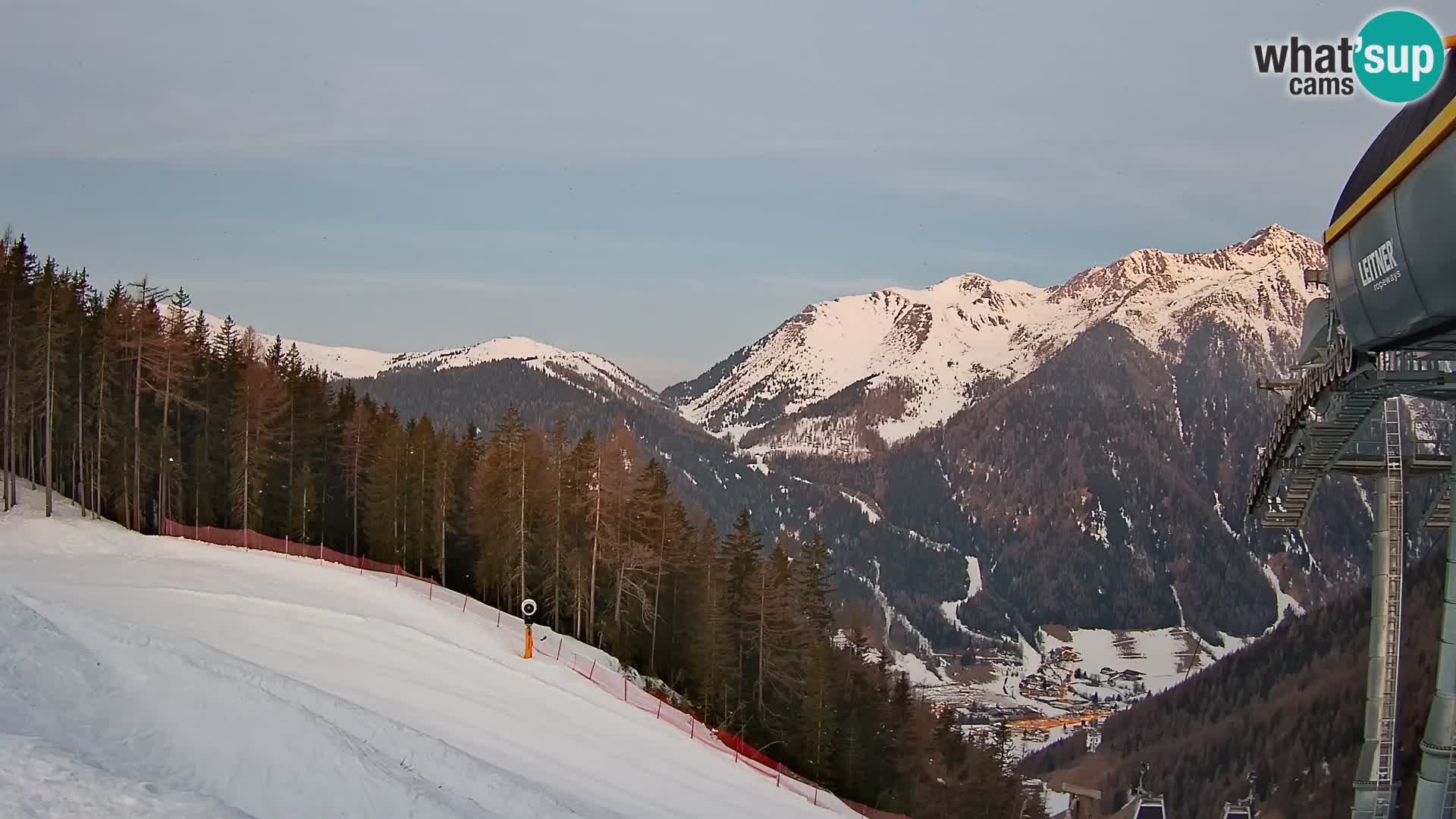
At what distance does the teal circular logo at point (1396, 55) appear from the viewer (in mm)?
14828

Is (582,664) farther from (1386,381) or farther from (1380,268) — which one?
(1380,268)

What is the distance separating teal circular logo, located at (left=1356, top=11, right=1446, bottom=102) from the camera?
14.8 m

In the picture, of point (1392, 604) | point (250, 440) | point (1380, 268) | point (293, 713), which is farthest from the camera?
point (250, 440)

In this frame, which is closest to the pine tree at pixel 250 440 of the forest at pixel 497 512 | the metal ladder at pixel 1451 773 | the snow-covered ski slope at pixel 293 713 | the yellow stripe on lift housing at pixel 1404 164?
the forest at pixel 497 512

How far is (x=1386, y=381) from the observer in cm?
1606

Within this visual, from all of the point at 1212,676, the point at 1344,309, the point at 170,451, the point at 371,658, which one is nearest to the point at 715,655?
the point at 371,658

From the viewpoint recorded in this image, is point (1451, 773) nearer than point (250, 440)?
Yes

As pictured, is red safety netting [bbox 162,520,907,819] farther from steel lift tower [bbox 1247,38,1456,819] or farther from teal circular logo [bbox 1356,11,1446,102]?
teal circular logo [bbox 1356,11,1446,102]

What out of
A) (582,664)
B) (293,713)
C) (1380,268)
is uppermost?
(1380,268)

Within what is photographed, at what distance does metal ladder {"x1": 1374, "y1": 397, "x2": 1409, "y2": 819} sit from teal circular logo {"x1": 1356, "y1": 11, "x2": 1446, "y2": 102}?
220 inches

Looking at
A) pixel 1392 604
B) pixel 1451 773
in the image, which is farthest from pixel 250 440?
pixel 1451 773

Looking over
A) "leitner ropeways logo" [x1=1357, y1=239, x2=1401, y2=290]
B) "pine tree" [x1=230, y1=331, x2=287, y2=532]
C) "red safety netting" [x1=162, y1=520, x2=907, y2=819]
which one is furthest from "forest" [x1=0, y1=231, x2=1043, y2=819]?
"leitner ropeways logo" [x1=1357, y1=239, x2=1401, y2=290]

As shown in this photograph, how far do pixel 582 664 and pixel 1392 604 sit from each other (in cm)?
2505

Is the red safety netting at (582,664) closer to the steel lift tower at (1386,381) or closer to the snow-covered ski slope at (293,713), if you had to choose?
the snow-covered ski slope at (293,713)
